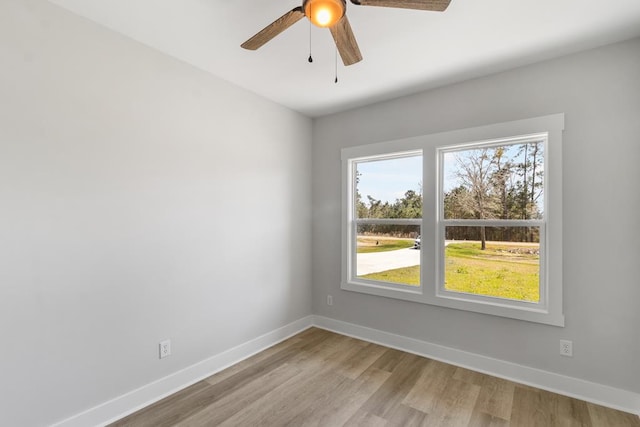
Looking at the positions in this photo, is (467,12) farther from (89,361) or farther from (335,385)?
(89,361)

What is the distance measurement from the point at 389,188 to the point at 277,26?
2.27 metres

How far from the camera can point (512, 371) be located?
8.40 ft

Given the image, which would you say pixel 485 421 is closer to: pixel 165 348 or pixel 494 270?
pixel 494 270

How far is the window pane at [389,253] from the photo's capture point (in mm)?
3229

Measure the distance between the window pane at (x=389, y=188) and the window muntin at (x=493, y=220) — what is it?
0.97 ft

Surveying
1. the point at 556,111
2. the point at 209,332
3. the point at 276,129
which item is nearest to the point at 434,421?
the point at 209,332

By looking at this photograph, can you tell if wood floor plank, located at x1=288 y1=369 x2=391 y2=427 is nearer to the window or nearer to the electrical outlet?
the window

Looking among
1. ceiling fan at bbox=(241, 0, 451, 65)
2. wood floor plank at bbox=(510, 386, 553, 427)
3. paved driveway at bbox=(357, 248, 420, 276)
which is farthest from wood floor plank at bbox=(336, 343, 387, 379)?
ceiling fan at bbox=(241, 0, 451, 65)

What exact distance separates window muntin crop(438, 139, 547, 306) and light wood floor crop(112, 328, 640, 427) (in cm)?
77

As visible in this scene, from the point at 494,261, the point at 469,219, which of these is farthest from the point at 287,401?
the point at 469,219

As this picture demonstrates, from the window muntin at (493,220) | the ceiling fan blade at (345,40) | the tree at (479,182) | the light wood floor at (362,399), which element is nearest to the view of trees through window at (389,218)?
the window muntin at (493,220)

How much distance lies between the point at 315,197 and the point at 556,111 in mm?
2552

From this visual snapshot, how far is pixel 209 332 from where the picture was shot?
2691mm

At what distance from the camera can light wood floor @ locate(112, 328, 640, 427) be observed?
2.08 meters
